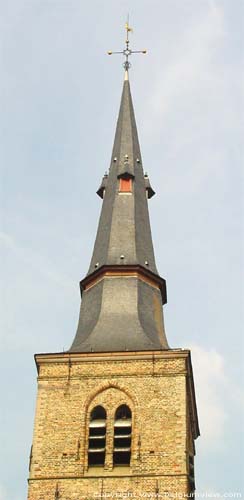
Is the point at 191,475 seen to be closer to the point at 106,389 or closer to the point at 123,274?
the point at 106,389

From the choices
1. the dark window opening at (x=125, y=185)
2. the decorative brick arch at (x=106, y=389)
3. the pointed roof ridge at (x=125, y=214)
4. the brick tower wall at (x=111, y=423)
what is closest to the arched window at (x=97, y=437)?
the brick tower wall at (x=111, y=423)

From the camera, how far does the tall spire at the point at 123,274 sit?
32.0 m

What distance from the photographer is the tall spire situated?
105 ft

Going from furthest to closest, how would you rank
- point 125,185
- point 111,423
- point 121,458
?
point 125,185 → point 111,423 → point 121,458

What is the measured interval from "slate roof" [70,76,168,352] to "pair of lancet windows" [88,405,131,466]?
1.79 m

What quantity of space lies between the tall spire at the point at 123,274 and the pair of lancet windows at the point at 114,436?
1.79 m

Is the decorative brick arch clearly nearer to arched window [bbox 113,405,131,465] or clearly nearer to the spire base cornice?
arched window [bbox 113,405,131,465]

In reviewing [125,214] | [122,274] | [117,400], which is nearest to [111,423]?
[117,400]

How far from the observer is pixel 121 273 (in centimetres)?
3375

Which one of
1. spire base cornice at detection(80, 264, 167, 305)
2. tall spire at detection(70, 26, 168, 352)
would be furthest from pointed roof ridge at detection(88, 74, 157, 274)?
spire base cornice at detection(80, 264, 167, 305)

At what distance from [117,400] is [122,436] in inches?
39.4

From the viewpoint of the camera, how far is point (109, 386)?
3077 centimetres

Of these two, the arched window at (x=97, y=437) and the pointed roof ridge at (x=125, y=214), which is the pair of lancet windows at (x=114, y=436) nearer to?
the arched window at (x=97, y=437)

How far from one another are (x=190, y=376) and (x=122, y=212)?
604 cm
